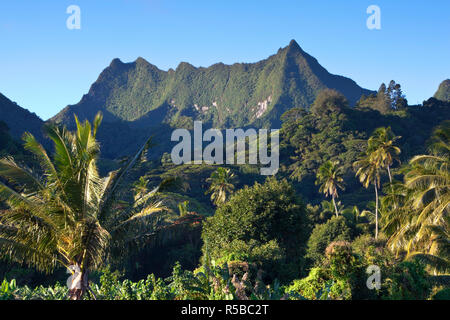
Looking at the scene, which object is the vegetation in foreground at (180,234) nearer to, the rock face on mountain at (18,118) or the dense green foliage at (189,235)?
the dense green foliage at (189,235)

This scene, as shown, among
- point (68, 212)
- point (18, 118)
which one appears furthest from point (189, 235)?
point (18, 118)

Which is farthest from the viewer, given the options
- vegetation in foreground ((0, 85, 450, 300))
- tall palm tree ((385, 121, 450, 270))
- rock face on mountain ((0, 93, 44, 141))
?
rock face on mountain ((0, 93, 44, 141))

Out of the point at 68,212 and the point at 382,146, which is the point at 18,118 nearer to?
the point at 382,146

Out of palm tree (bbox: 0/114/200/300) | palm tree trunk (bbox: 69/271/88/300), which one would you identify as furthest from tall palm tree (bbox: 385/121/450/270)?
palm tree trunk (bbox: 69/271/88/300)

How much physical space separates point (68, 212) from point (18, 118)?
138180 millimetres

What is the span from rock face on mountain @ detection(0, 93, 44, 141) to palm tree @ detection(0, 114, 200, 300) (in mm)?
126131

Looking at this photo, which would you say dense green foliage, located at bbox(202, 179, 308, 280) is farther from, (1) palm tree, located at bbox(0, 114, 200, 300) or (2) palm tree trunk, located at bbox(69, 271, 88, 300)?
(2) palm tree trunk, located at bbox(69, 271, 88, 300)

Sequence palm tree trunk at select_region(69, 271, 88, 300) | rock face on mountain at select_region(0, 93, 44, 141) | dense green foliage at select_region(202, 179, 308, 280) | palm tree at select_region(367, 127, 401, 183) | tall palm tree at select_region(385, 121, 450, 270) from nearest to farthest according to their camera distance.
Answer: palm tree trunk at select_region(69, 271, 88, 300), tall palm tree at select_region(385, 121, 450, 270), dense green foliage at select_region(202, 179, 308, 280), palm tree at select_region(367, 127, 401, 183), rock face on mountain at select_region(0, 93, 44, 141)

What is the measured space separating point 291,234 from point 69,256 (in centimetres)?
1936

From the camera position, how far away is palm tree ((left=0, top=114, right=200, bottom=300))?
10.0 meters

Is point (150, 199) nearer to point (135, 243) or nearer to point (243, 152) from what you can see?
point (135, 243)

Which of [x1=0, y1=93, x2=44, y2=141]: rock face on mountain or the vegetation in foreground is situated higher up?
[x1=0, y1=93, x2=44, y2=141]: rock face on mountain

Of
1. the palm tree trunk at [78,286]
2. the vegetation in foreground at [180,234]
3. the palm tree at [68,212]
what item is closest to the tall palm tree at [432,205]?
the vegetation in foreground at [180,234]
